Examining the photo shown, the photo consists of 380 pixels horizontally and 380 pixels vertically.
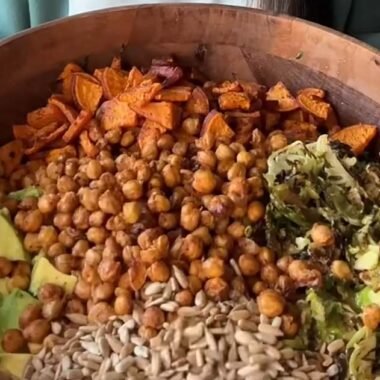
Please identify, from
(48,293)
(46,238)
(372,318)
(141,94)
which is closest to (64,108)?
(141,94)

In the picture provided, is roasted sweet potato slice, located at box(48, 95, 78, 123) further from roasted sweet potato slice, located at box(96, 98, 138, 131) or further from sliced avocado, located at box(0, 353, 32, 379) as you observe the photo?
sliced avocado, located at box(0, 353, 32, 379)

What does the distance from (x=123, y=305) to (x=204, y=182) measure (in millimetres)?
241

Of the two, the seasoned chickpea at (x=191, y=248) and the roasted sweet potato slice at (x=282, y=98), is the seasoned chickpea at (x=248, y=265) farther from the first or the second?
the roasted sweet potato slice at (x=282, y=98)

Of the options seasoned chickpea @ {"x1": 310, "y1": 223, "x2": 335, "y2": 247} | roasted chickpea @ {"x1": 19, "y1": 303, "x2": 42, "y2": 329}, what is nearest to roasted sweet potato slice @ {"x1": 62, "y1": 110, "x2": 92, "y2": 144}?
roasted chickpea @ {"x1": 19, "y1": 303, "x2": 42, "y2": 329}

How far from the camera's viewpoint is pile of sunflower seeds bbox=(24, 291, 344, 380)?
1.20 meters

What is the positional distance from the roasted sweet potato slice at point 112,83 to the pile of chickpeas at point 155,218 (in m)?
0.05

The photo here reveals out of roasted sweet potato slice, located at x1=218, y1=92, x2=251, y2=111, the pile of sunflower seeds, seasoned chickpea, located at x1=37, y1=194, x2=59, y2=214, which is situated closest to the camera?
A: the pile of sunflower seeds

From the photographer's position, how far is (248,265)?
133 centimetres

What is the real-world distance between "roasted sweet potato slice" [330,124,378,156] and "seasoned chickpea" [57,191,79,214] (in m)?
0.43

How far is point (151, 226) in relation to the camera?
53.8 inches

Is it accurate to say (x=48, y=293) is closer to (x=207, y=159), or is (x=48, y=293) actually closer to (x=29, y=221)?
(x=29, y=221)

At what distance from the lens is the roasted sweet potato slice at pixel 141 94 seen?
4.84 ft

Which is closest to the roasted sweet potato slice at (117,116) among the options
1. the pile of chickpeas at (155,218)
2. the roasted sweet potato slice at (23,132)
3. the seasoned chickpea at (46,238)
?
the pile of chickpeas at (155,218)

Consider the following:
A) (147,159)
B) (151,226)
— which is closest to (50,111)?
(147,159)
